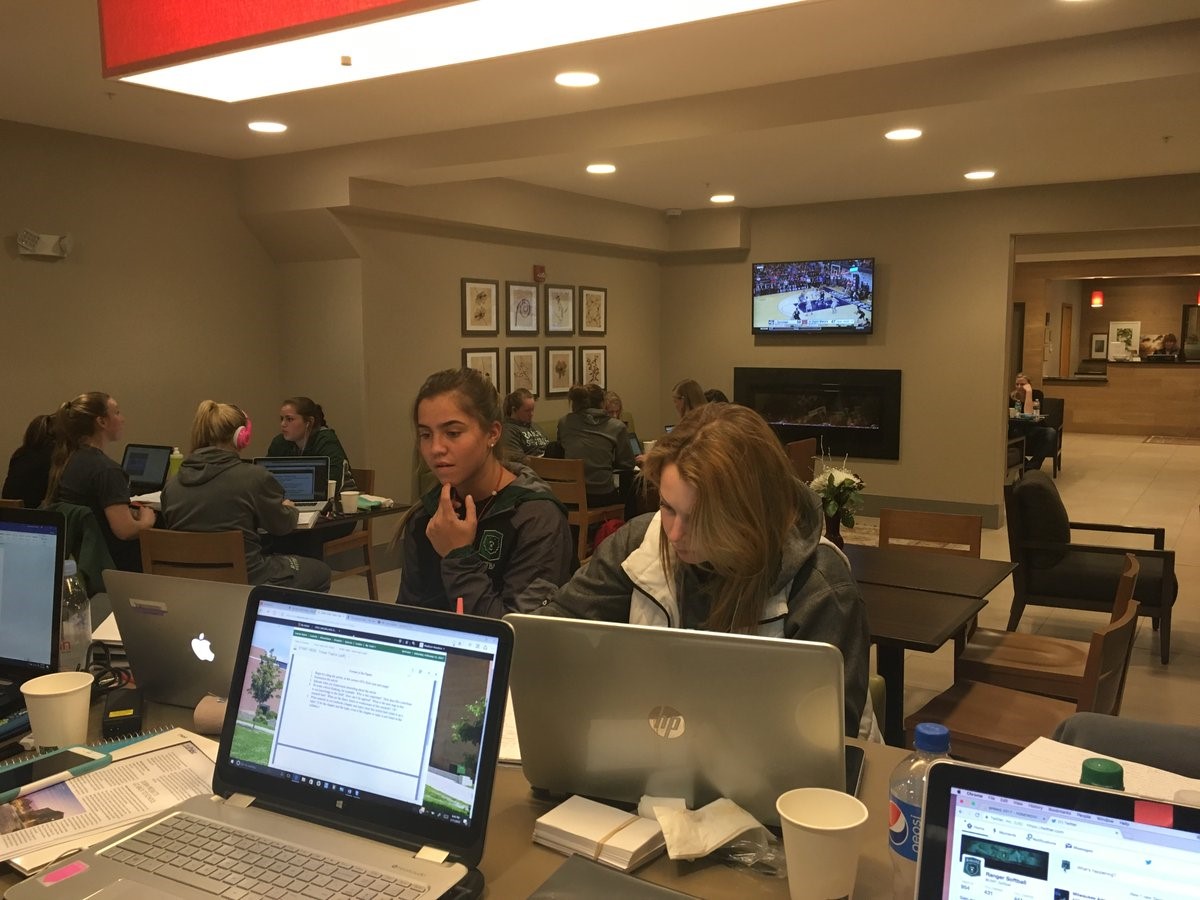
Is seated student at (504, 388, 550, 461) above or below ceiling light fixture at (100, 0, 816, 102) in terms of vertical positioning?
below

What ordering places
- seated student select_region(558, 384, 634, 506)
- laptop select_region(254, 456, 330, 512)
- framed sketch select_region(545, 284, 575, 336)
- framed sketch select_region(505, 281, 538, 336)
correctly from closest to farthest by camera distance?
laptop select_region(254, 456, 330, 512) → seated student select_region(558, 384, 634, 506) → framed sketch select_region(505, 281, 538, 336) → framed sketch select_region(545, 284, 575, 336)

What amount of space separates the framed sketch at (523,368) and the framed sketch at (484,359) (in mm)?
155

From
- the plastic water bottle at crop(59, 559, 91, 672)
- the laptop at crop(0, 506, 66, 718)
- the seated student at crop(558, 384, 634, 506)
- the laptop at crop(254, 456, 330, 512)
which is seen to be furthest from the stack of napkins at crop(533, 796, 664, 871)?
the seated student at crop(558, 384, 634, 506)

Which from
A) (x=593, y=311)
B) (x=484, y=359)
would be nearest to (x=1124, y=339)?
(x=593, y=311)

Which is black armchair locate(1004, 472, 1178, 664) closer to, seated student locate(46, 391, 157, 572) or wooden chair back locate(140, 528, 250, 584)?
wooden chair back locate(140, 528, 250, 584)

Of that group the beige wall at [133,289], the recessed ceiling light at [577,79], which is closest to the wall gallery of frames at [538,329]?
the beige wall at [133,289]

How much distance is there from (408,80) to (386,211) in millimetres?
2045

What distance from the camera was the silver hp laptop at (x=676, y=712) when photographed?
124cm

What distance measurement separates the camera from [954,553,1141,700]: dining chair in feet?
10.4

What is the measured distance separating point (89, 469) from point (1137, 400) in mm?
15081

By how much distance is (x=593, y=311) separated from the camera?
27.9 ft

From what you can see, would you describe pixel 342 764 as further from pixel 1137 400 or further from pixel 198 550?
pixel 1137 400

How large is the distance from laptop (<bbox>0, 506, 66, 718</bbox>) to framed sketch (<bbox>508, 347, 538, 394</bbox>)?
572 centimetres

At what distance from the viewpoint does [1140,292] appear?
53.3 feet
